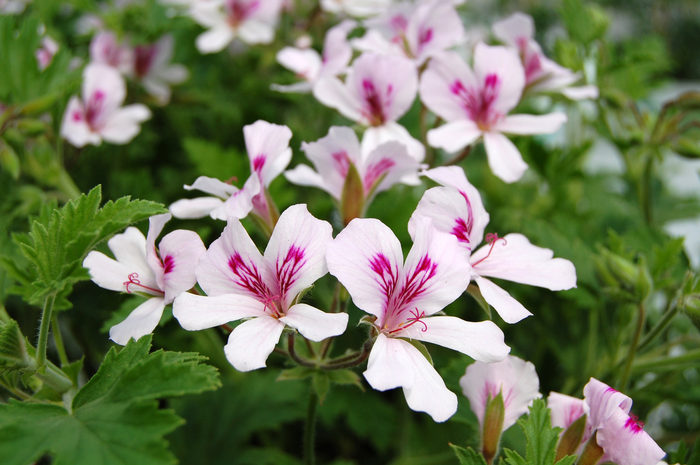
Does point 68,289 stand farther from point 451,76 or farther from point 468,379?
point 451,76

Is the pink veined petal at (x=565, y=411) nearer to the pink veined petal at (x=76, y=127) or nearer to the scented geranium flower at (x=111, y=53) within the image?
the pink veined petal at (x=76, y=127)

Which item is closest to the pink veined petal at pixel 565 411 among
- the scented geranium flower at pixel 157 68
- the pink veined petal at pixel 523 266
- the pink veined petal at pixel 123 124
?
the pink veined petal at pixel 523 266

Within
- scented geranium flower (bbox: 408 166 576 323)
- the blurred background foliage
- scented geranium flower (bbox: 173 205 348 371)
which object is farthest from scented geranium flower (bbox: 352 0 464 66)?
scented geranium flower (bbox: 173 205 348 371)

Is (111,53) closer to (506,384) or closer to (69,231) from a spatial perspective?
(69,231)

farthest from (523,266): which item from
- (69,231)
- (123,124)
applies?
(123,124)

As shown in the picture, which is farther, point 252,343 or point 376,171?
point 376,171

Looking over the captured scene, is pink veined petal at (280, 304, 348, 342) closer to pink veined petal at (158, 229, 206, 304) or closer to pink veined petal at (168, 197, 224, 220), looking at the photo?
pink veined petal at (158, 229, 206, 304)

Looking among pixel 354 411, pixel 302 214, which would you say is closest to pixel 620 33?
pixel 354 411
